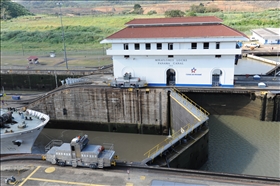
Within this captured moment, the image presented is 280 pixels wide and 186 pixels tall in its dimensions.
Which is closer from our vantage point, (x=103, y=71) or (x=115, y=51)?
(x=115, y=51)

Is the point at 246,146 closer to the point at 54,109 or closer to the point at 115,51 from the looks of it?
the point at 115,51

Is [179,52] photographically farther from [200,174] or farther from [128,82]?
[200,174]

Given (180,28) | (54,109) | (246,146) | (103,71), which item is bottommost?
(246,146)

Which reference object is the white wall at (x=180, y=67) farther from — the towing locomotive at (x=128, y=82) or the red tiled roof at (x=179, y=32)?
the red tiled roof at (x=179, y=32)

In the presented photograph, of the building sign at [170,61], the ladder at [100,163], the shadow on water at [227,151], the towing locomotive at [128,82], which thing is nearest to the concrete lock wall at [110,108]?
the towing locomotive at [128,82]

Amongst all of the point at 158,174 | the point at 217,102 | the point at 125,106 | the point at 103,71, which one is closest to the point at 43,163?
the point at 158,174

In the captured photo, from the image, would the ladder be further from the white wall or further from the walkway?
the white wall
